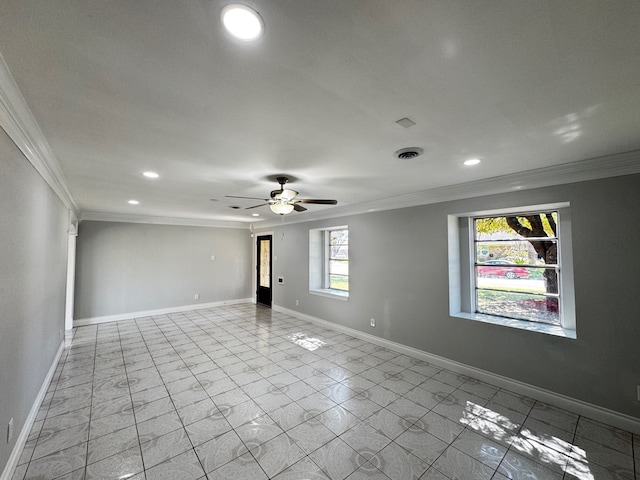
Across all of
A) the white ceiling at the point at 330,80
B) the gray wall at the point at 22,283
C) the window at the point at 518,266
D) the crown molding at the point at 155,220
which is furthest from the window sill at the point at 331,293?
the gray wall at the point at 22,283

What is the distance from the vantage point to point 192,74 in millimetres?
1312

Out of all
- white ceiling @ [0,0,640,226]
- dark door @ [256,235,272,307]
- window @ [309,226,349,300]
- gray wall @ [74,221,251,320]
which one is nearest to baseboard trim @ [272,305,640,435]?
window @ [309,226,349,300]

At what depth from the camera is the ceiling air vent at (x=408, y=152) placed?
7.43 feet

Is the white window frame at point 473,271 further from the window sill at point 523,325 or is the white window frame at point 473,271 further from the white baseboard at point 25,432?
the white baseboard at point 25,432

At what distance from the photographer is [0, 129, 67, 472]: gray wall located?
5.64ft

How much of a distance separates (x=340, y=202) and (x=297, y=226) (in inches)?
77.3

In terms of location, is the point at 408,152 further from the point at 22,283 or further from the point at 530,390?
the point at 22,283

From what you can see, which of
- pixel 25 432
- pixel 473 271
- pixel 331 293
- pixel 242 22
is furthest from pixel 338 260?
pixel 242 22

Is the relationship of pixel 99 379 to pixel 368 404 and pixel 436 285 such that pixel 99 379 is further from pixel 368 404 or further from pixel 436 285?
pixel 436 285

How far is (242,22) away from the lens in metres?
1.02

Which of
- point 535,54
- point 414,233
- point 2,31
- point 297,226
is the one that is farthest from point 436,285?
point 2,31

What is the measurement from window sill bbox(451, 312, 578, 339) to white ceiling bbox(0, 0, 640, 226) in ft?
5.84

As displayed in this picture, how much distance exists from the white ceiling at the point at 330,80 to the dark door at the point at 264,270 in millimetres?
5223

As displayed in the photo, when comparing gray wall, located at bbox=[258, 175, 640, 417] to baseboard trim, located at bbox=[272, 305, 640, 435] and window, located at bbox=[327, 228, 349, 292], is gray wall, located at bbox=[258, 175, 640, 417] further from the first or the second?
window, located at bbox=[327, 228, 349, 292]
